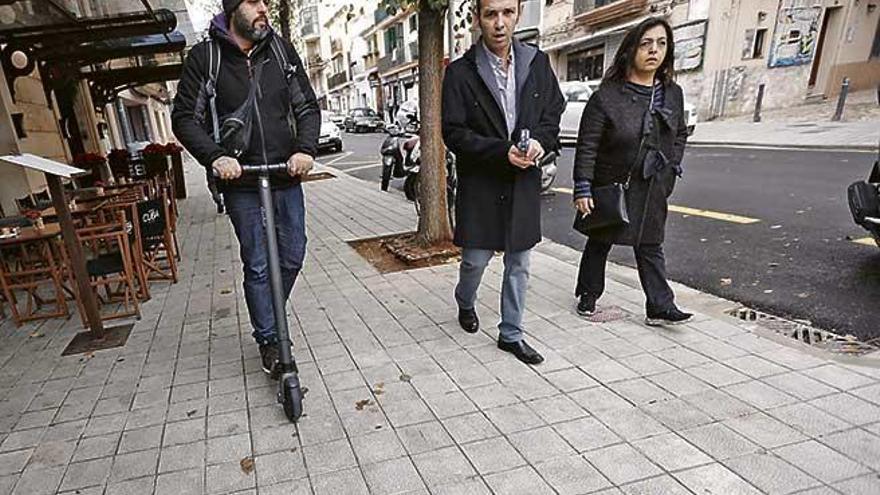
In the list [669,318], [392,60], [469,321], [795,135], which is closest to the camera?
[669,318]

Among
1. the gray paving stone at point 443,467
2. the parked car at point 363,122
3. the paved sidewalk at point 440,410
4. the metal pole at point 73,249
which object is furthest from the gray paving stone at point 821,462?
the parked car at point 363,122

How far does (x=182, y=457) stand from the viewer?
229cm

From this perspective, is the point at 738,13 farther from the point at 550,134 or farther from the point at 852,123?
the point at 550,134

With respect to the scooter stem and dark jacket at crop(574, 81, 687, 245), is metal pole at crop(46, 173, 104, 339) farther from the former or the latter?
dark jacket at crop(574, 81, 687, 245)

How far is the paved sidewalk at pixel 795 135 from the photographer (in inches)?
395

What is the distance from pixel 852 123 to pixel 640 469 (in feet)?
47.1

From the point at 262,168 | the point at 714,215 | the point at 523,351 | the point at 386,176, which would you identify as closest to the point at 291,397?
the point at 262,168

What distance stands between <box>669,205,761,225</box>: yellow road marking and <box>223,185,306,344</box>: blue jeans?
4.92m

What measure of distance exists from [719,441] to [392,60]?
126 feet

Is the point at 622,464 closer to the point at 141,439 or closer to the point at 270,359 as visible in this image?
the point at 270,359

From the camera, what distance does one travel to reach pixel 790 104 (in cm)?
1711

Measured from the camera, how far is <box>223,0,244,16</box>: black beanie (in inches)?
93.4

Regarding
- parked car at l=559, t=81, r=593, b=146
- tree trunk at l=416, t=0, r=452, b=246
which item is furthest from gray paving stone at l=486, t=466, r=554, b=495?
parked car at l=559, t=81, r=593, b=146

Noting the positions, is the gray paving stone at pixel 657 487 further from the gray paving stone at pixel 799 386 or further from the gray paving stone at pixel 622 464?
the gray paving stone at pixel 799 386
